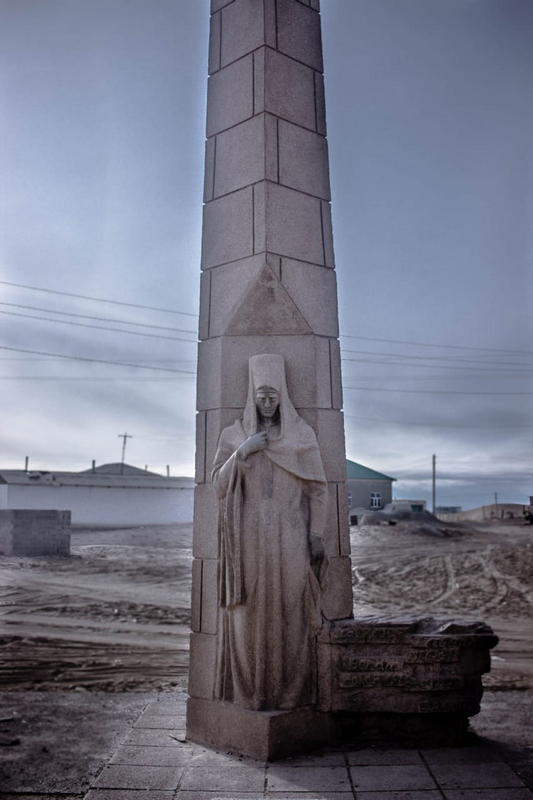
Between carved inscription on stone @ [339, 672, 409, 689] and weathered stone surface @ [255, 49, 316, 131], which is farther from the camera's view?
weathered stone surface @ [255, 49, 316, 131]

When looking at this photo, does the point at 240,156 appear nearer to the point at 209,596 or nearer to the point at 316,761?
the point at 209,596

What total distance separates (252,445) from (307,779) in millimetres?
2180

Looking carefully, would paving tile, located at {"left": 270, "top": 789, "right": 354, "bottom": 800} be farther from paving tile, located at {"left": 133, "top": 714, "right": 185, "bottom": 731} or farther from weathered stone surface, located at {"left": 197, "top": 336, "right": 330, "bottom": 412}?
weathered stone surface, located at {"left": 197, "top": 336, "right": 330, "bottom": 412}

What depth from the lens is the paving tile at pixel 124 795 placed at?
363 cm

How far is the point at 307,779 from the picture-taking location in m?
3.91

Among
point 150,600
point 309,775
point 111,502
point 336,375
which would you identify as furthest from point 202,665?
point 111,502

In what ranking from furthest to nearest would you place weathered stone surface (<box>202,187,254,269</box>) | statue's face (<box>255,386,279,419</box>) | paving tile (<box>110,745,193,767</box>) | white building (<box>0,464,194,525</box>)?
white building (<box>0,464,194,525</box>)
weathered stone surface (<box>202,187,254,269</box>)
statue's face (<box>255,386,279,419</box>)
paving tile (<box>110,745,193,767</box>)

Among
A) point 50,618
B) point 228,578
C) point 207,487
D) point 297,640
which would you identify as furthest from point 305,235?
point 50,618

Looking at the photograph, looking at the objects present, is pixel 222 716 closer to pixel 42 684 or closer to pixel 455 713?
pixel 455 713

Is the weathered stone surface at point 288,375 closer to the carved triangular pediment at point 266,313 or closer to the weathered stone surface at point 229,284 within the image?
the carved triangular pediment at point 266,313

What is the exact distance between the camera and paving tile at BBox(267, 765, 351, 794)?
3.78m

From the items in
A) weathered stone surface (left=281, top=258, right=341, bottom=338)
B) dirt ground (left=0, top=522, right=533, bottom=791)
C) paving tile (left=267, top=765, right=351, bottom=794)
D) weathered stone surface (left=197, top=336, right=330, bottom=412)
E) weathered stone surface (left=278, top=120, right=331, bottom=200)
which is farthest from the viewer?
dirt ground (left=0, top=522, right=533, bottom=791)

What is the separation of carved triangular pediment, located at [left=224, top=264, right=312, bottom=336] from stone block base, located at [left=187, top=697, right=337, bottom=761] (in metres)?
2.84

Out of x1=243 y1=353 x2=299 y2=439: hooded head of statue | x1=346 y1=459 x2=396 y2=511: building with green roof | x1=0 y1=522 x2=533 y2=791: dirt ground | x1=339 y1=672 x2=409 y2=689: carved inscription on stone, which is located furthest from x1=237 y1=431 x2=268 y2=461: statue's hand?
x1=346 y1=459 x2=396 y2=511: building with green roof
